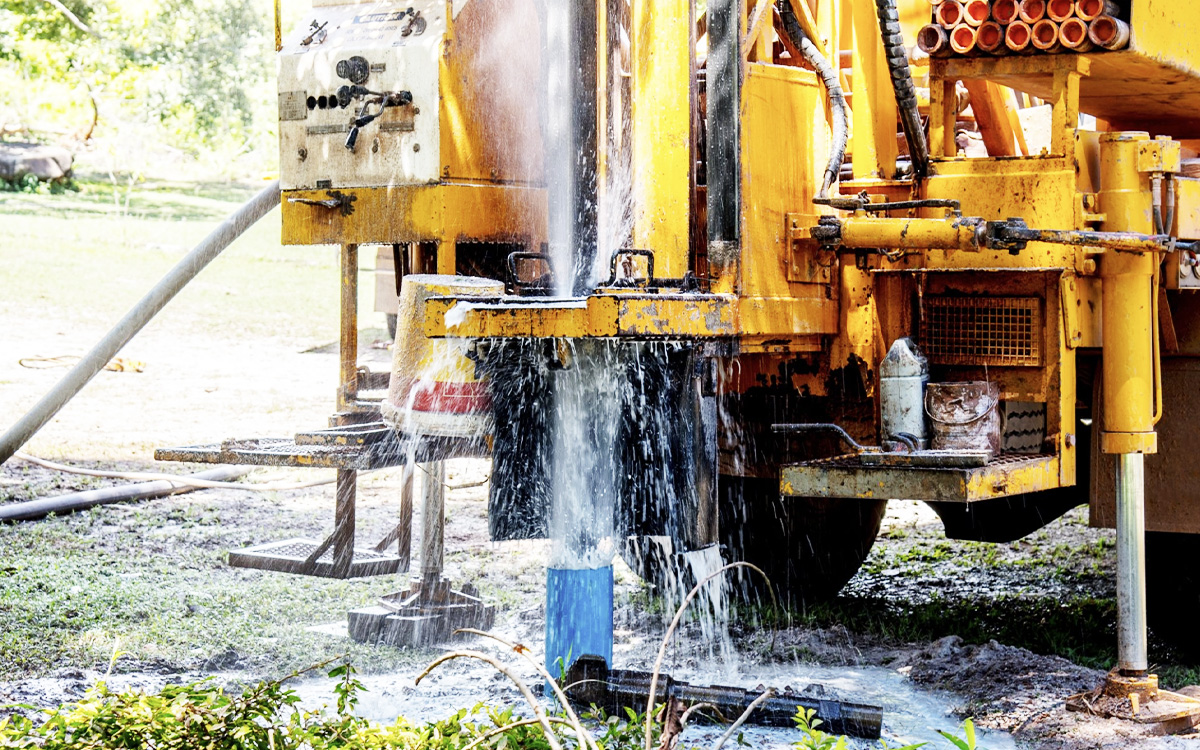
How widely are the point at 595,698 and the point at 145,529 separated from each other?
4.07 metres

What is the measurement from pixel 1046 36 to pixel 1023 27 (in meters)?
0.07

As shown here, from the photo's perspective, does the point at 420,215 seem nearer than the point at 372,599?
Yes

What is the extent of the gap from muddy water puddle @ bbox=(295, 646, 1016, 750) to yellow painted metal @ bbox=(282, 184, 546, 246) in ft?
4.97

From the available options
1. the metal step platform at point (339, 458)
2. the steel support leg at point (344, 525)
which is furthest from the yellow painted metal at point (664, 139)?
the steel support leg at point (344, 525)

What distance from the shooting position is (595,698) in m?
4.22

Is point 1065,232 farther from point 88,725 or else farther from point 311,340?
point 311,340

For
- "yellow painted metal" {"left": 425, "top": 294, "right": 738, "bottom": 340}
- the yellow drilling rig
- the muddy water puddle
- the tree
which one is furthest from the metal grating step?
the tree

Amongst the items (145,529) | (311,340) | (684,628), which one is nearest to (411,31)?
(684,628)

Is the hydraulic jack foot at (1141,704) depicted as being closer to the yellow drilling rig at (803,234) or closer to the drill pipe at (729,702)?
the yellow drilling rig at (803,234)

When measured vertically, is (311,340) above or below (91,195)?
below

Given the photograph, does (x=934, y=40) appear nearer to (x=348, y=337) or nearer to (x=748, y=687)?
(x=748, y=687)

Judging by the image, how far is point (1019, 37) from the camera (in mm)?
4500

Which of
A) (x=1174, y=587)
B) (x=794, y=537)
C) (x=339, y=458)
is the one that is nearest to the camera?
(x=339, y=458)

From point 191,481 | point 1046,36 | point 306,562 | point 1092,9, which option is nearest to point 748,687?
point 306,562
